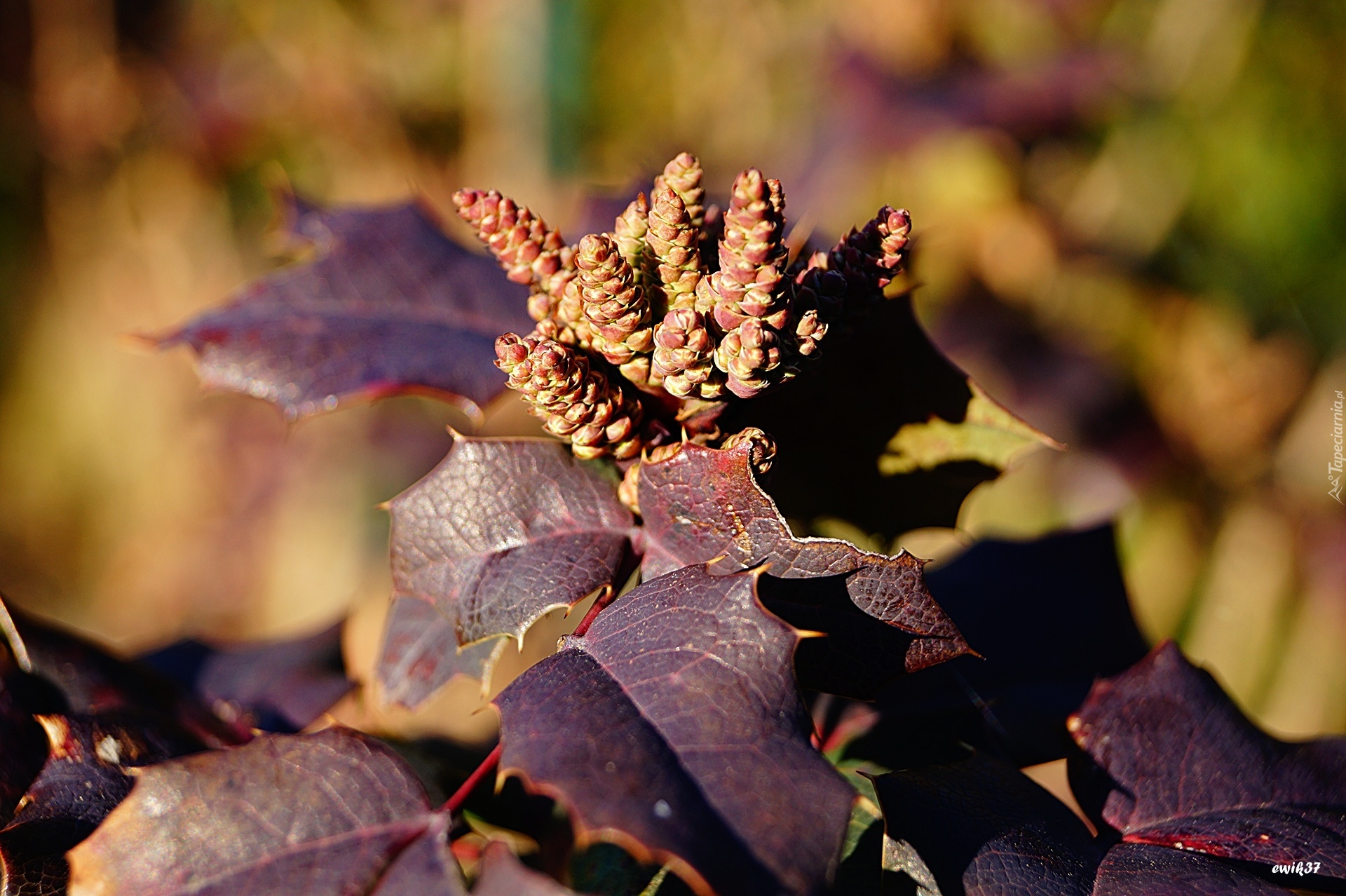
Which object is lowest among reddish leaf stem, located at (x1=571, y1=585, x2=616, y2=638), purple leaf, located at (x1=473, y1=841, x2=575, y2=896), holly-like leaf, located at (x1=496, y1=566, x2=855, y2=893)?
purple leaf, located at (x1=473, y1=841, x2=575, y2=896)

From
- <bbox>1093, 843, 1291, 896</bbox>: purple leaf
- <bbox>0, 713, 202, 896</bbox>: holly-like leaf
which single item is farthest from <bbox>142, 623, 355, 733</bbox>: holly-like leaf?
<bbox>1093, 843, 1291, 896</bbox>: purple leaf

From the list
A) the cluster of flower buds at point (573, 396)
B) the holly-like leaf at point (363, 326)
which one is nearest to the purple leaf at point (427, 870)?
the cluster of flower buds at point (573, 396)

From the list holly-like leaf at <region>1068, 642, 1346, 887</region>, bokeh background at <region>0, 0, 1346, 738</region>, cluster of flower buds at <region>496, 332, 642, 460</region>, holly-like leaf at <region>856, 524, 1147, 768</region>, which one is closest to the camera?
cluster of flower buds at <region>496, 332, 642, 460</region>

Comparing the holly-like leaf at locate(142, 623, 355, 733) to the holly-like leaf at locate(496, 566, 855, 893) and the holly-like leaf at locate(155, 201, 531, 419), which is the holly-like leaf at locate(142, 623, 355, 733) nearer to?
the holly-like leaf at locate(155, 201, 531, 419)

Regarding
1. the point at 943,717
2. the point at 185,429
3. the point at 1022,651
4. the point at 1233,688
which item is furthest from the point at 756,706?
the point at 185,429

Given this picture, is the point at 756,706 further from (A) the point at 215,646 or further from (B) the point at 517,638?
(A) the point at 215,646

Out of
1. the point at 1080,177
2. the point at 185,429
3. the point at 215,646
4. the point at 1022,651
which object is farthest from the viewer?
the point at 185,429
